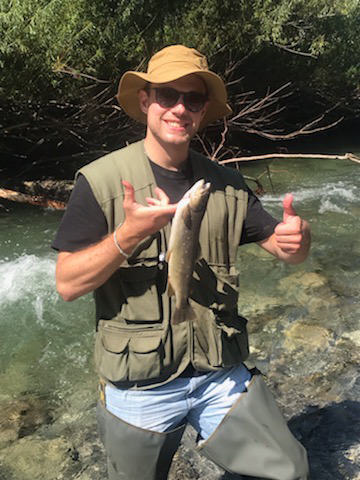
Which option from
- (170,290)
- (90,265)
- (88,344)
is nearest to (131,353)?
(170,290)

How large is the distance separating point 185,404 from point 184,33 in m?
11.0

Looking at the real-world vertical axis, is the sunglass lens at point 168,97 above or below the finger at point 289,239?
above

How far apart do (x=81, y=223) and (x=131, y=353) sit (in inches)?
22.9

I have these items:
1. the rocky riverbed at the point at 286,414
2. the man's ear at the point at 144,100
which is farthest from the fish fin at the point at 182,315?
the rocky riverbed at the point at 286,414

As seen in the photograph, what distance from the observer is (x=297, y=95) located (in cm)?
1778

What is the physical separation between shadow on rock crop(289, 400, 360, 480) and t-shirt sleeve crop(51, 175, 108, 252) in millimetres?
2208

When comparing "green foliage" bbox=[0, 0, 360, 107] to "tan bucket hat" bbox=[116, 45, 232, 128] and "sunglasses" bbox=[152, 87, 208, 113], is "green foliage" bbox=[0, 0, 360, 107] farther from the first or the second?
"sunglasses" bbox=[152, 87, 208, 113]

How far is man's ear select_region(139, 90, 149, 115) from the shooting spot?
7.34 ft

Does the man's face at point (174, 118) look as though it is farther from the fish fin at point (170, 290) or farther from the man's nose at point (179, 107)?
the fish fin at point (170, 290)

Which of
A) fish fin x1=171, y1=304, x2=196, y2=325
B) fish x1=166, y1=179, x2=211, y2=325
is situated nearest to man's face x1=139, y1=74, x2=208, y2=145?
fish x1=166, y1=179, x2=211, y2=325

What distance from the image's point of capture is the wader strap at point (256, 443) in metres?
2.03

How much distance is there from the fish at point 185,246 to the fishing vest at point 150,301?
0.29 ft

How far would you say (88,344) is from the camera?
17.7ft

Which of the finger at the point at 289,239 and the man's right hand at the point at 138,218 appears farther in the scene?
the finger at the point at 289,239
